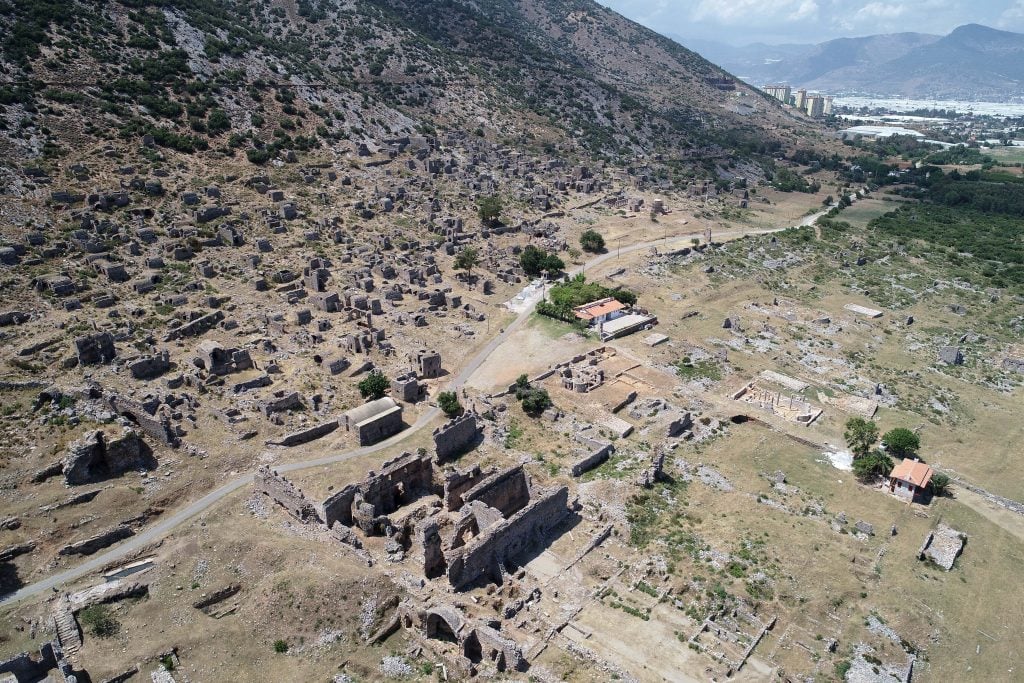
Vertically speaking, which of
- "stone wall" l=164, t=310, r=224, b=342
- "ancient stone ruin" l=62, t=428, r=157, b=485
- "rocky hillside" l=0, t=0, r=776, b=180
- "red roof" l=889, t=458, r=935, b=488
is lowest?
"red roof" l=889, t=458, r=935, b=488

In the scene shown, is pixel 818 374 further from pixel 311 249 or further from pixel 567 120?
pixel 567 120

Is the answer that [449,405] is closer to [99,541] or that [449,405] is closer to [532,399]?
[532,399]

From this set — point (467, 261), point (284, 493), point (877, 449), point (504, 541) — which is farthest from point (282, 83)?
point (877, 449)

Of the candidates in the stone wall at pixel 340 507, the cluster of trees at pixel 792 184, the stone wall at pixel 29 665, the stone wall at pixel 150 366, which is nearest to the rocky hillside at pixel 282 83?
the cluster of trees at pixel 792 184

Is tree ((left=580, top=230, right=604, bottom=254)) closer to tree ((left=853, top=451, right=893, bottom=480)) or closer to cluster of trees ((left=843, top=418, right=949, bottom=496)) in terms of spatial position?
cluster of trees ((left=843, top=418, right=949, bottom=496))

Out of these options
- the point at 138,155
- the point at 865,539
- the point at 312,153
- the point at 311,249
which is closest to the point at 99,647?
the point at 865,539

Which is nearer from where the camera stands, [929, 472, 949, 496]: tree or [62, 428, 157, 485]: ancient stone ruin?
[62, 428, 157, 485]: ancient stone ruin

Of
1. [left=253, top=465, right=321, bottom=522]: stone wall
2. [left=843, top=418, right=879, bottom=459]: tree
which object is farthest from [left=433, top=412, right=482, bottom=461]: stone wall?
[left=843, top=418, right=879, bottom=459]: tree
